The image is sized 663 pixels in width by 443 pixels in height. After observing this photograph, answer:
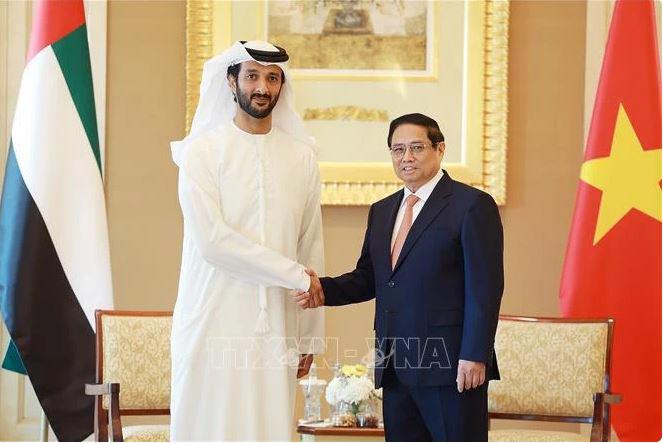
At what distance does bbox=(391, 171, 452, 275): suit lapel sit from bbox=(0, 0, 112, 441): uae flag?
2.14 metres

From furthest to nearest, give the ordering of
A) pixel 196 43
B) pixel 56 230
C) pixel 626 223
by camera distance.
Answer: pixel 196 43 < pixel 626 223 < pixel 56 230

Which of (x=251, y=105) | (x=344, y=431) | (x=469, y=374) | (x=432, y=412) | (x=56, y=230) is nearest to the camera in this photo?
(x=469, y=374)

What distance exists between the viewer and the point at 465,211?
3557 millimetres

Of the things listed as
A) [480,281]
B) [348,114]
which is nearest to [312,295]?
[480,281]

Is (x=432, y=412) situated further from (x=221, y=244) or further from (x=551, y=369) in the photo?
(x=551, y=369)

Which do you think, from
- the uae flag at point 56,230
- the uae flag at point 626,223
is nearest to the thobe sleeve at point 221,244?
the uae flag at point 56,230

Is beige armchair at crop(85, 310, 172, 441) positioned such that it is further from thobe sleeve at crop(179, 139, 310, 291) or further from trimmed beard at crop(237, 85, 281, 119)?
trimmed beard at crop(237, 85, 281, 119)

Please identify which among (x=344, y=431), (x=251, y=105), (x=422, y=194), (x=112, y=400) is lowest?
(x=344, y=431)

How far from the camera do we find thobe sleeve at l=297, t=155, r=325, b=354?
3.85 m

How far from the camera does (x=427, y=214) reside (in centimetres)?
363

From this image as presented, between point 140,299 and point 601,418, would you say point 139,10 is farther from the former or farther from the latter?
point 601,418

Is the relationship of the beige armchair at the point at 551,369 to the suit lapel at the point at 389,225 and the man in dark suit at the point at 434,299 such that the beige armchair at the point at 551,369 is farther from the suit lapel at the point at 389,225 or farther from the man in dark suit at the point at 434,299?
the suit lapel at the point at 389,225

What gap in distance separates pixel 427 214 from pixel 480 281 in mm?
335

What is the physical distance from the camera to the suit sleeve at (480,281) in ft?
11.3
